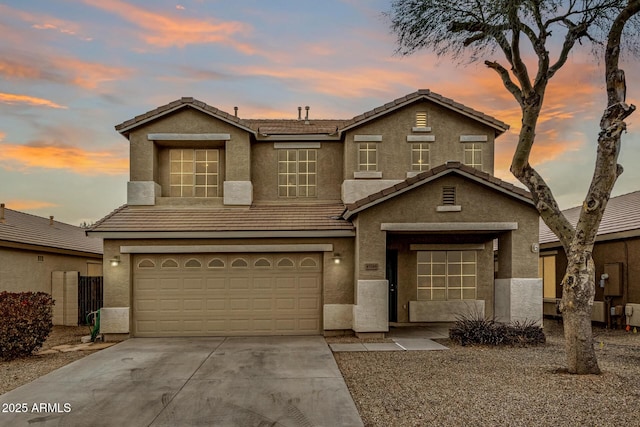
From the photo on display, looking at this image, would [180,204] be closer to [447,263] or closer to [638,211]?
[447,263]

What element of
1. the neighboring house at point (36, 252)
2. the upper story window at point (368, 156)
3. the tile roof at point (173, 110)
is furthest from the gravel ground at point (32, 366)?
the upper story window at point (368, 156)

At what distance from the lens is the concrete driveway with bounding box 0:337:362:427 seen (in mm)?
6488

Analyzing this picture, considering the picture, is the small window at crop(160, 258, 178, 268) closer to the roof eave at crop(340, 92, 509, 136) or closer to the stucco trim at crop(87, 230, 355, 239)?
the stucco trim at crop(87, 230, 355, 239)

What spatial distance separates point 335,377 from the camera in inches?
337

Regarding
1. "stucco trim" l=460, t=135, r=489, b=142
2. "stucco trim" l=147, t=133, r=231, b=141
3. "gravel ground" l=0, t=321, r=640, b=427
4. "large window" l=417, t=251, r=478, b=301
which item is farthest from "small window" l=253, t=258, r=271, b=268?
"stucco trim" l=460, t=135, r=489, b=142

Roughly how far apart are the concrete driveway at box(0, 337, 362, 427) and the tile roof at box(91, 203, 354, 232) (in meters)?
3.53

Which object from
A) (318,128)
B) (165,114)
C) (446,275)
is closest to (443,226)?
(446,275)

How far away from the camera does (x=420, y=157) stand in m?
15.5

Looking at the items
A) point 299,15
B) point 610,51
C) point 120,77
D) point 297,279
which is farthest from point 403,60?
point 120,77

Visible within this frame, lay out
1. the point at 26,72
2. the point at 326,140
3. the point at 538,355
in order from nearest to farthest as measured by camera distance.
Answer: the point at 538,355, the point at 26,72, the point at 326,140

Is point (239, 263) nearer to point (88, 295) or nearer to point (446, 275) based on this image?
point (446, 275)

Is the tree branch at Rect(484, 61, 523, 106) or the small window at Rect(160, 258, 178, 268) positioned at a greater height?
the tree branch at Rect(484, 61, 523, 106)

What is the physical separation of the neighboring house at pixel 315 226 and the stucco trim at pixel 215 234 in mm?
39

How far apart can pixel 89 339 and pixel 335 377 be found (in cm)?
820
